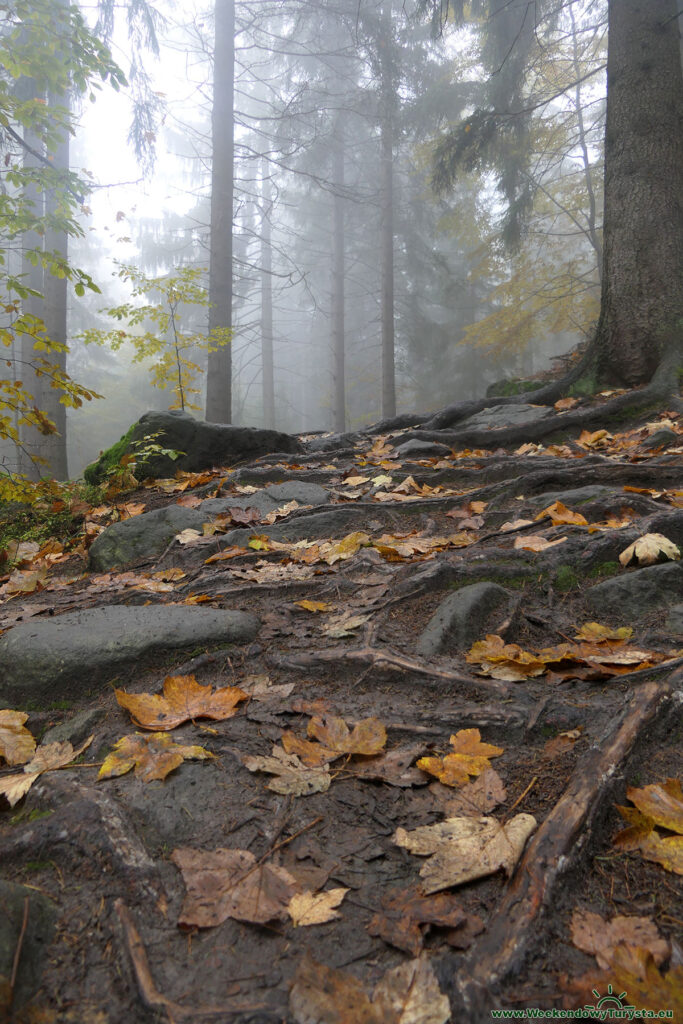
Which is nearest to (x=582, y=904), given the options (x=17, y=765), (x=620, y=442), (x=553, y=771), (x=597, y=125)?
(x=553, y=771)

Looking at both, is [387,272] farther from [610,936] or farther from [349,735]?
[610,936]

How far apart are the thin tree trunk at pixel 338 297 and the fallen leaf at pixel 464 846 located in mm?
14747

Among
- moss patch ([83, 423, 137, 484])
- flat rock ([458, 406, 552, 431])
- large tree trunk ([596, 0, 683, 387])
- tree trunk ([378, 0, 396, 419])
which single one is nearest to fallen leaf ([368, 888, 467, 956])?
flat rock ([458, 406, 552, 431])

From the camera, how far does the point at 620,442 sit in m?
4.44

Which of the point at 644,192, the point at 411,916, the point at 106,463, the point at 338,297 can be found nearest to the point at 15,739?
the point at 411,916

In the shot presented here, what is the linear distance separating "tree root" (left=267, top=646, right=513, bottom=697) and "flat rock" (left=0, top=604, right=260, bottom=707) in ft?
0.84

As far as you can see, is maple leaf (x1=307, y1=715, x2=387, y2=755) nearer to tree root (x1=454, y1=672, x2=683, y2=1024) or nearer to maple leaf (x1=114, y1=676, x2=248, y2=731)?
maple leaf (x1=114, y1=676, x2=248, y2=731)

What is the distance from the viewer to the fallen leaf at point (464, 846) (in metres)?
1.14

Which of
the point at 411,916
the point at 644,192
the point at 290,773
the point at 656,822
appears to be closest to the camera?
the point at 411,916

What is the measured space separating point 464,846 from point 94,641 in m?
1.39

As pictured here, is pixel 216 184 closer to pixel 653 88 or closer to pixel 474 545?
pixel 653 88

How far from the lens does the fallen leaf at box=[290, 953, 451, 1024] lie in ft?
2.89

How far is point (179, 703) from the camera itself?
5.77ft

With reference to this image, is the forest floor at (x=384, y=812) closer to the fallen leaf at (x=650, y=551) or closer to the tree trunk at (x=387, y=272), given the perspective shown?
the fallen leaf at (x=650, y=551)
